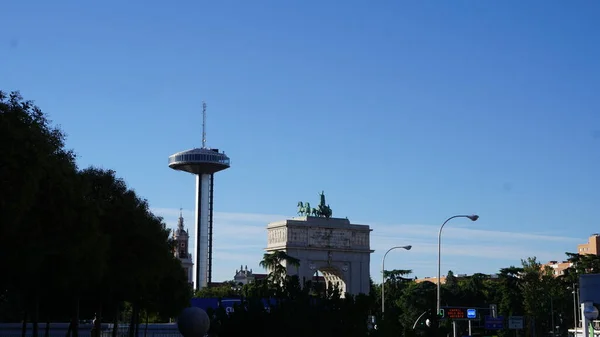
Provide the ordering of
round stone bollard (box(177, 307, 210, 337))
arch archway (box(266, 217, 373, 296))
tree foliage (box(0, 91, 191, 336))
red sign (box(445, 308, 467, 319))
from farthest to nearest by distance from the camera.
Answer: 1. arch archway (box(266, 217, 373, 296))
2. red sign (box(445, 308, 467, 319))
3. tree foliage (box(0, 91, 191, 336))
4. round stone bollard (box(177, 307, 210, 337))

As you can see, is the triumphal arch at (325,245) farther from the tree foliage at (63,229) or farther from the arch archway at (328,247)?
the tree foliage at (63,229)

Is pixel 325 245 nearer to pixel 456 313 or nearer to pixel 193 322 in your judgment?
pixel 456 313

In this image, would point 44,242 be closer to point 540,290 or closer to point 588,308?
point 588,308

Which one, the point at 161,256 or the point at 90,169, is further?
the point at 90,169

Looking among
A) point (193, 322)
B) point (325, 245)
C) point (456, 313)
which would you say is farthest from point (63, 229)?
point (325, 245)

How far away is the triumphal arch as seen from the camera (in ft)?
424

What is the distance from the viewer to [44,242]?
25.5 m

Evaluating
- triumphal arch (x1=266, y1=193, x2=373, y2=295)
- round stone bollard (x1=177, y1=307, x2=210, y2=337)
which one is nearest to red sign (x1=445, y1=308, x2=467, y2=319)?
round stone bollard (x1=177, y1=307, x2=210, y2=337)

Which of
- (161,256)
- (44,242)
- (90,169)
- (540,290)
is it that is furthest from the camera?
(540,290)

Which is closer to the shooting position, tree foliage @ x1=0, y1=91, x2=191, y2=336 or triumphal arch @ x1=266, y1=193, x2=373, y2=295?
tree foliage @ x1=0, y1=91, x2=191, y2=336

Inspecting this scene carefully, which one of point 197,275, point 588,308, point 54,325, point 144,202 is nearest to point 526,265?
point 54,325

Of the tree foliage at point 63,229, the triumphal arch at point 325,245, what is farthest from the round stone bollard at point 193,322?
the triumphal arch at point 325,245

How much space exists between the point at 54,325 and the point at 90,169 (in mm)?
19675

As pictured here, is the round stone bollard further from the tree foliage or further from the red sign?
the red sign
